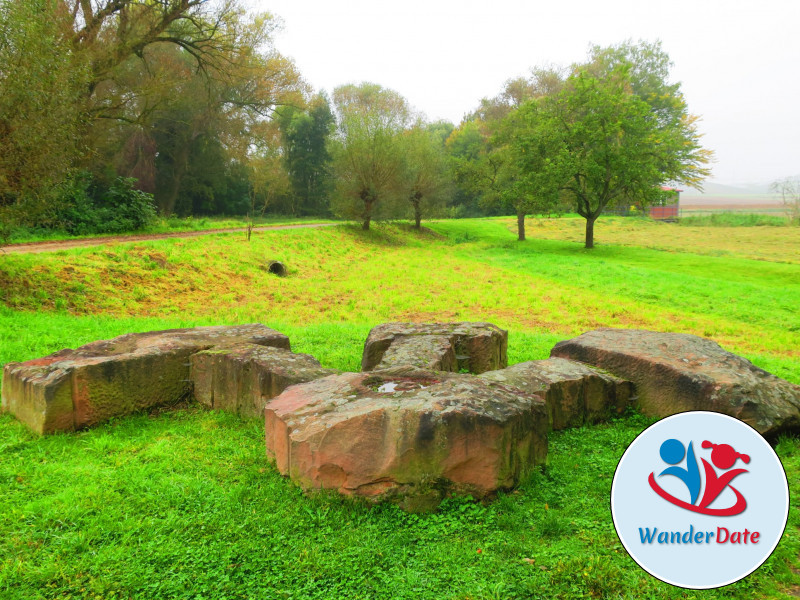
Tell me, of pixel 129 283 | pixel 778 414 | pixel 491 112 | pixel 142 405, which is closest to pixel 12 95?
pixel 129 283

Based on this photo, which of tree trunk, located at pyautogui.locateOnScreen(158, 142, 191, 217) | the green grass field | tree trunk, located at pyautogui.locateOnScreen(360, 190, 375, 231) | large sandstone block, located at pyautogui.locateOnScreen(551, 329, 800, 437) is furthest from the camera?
tree trunk, located at pyautogui.locateOnScreen(360, 190, 375, 231)

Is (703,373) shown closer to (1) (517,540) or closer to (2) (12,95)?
(1) (517,540)

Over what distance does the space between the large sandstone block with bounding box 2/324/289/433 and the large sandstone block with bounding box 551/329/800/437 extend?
175 inches

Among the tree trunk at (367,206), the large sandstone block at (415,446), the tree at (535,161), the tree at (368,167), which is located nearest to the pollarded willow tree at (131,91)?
the tree at (368,167)

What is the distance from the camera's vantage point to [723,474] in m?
2.53

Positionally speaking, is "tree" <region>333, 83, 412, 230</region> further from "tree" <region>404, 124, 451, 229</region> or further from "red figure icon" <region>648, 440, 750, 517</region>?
"red figure icon" <region>648, 440, 750, 517</region>

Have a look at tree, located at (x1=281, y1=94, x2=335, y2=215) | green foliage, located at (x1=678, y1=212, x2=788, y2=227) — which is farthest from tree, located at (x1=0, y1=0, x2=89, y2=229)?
green foliage, located at (x1=678, y1=212, x2=788, y2=227)

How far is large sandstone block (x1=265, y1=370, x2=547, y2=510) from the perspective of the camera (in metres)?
3.53

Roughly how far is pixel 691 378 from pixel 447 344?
8.53ft

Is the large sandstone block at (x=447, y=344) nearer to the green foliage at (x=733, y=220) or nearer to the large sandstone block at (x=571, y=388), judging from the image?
the large sandstone block at (x=571, y=388)

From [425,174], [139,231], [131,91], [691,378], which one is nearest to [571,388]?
[691,378]

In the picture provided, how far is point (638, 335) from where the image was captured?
6.41 m

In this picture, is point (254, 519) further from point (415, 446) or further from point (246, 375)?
point (246, 375)

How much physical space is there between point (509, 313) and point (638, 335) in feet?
→ 20.9
